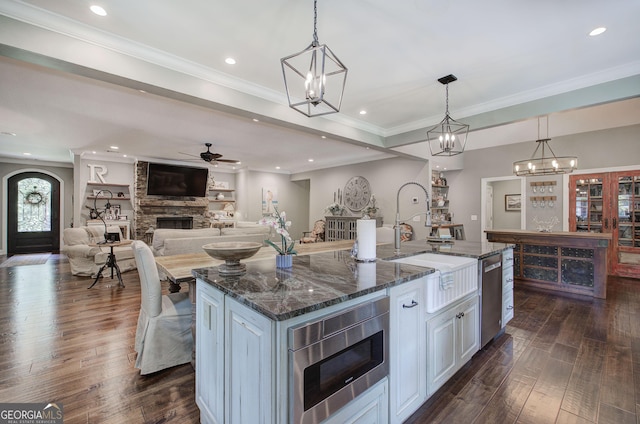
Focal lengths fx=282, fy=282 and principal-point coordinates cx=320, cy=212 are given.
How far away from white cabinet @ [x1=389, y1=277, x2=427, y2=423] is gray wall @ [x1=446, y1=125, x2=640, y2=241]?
21.4 ft

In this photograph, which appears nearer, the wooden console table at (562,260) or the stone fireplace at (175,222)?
the wooden console table at (562,260)

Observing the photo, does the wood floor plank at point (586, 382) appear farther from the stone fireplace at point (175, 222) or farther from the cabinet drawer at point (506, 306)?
the stone fireplace at point (175, 222)

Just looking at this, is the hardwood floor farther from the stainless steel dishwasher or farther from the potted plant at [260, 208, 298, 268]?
the potted plant at [260, 208, 298, 268]

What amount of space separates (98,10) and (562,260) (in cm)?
638

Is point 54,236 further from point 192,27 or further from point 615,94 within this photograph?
point 615,94

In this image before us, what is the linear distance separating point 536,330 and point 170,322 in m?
3.71

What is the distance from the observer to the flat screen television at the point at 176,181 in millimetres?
7559

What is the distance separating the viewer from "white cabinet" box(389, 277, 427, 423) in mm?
1572

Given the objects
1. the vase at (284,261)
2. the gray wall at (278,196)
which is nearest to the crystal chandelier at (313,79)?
the vase at (284,261)

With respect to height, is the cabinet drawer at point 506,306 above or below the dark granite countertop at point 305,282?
below

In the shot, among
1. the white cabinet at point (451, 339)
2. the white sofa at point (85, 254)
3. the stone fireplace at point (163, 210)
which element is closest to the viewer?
the white cabinet at point (451, 339)

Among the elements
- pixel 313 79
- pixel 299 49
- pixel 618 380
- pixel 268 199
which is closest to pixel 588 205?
pixel 618 380

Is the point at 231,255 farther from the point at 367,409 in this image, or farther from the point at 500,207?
the point at 500,207

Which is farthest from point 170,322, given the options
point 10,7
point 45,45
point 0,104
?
point 0,104
